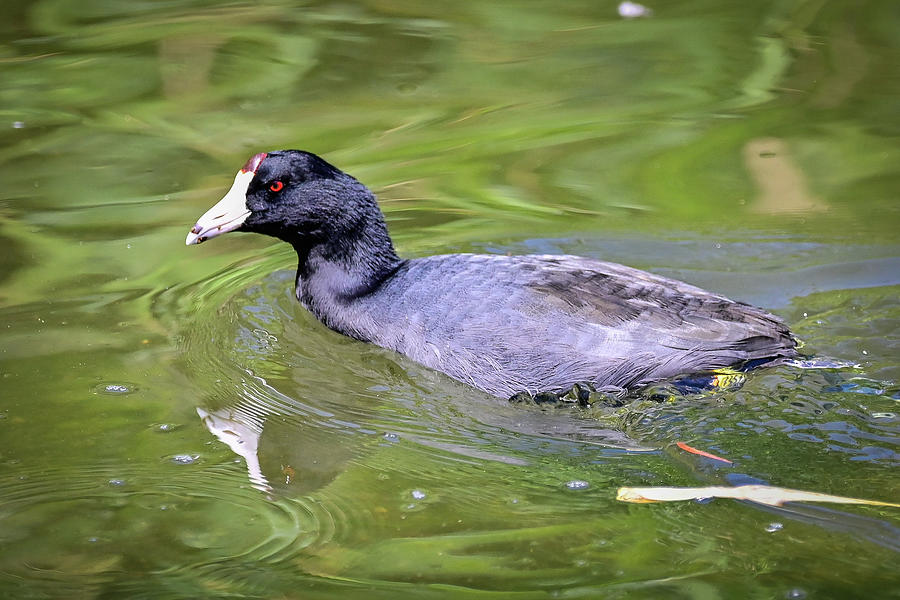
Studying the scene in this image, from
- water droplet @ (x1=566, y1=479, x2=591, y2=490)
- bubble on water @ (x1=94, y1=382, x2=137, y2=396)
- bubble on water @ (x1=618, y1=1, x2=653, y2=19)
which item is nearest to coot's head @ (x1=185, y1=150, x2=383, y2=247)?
bubble on water @ (x1=94, y1=382, x2=137, y2=396)

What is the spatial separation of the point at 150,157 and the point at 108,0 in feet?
8.32

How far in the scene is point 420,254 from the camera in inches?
235

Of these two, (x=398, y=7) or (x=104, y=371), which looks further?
(x=398, y=7)

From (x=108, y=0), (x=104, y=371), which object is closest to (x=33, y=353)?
(x=104, y=371)

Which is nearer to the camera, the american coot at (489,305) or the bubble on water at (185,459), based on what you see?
the bubble on water at (185,459)

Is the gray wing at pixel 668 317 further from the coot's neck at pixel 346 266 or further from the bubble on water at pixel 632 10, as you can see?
the bubble on water at pixel 632 10

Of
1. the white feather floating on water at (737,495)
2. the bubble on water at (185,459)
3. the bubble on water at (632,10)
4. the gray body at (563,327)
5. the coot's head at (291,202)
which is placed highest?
the bubble on water at (632,10)

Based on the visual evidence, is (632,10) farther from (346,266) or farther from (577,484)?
(577,484)

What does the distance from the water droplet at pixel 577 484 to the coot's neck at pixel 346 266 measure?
1.59 m

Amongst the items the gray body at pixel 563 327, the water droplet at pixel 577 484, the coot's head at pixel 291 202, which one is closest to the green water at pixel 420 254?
the water droplet at pixel 577 484

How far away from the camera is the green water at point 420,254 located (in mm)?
3492

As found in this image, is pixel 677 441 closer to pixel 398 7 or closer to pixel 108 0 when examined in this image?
pixel 398 7

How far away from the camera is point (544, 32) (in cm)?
838

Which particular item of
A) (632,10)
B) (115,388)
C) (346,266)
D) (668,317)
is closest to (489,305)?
Result: (668,317)
